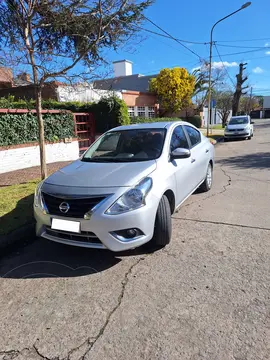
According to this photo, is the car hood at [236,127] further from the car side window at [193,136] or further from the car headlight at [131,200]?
the car headlight at [131,200]

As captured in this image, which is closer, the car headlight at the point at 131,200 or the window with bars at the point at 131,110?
the car headlight at the point at 131,200

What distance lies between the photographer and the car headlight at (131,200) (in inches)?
115

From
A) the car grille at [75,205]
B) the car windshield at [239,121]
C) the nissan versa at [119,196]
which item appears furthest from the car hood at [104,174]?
the car windshield at [239,121]

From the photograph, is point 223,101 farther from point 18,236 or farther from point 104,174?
point 18,236

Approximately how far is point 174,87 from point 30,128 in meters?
16.5

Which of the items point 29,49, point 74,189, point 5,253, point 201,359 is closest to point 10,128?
point 29,49

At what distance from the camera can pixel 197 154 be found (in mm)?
4969

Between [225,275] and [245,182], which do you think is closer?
[225,275]

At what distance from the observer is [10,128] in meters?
8.71

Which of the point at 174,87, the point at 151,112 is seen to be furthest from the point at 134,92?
the point at 174,87

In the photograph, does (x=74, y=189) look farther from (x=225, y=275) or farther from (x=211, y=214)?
(x=211, y=214)

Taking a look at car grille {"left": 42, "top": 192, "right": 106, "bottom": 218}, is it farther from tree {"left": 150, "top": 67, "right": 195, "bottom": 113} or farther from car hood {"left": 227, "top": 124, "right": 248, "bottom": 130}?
tree {"left": 150, "top": 67, "right": 195, "bottom": 113}

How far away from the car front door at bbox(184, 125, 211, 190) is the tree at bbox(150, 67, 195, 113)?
61.3 ft

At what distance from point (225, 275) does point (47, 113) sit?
8.99m
